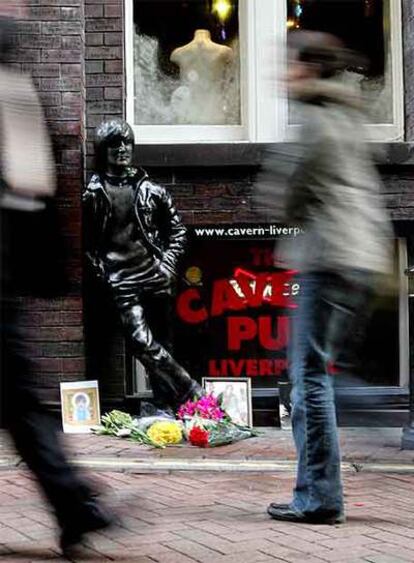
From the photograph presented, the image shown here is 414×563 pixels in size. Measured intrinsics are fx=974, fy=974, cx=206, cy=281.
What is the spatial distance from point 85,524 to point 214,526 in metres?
0.85

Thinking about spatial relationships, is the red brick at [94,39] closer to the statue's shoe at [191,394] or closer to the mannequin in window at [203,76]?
the mannequin in window at [203,76]

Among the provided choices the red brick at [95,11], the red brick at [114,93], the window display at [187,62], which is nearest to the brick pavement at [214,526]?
the red brick at [114,93]

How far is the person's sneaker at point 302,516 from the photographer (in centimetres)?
391

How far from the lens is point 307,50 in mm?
4016

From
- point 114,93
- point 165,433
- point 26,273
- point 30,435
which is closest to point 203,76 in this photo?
point 114,93

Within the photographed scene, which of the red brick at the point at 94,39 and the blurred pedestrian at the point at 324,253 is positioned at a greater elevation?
the red brick at the point at 94,39

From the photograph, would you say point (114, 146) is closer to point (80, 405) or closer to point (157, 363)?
point (157, 363)

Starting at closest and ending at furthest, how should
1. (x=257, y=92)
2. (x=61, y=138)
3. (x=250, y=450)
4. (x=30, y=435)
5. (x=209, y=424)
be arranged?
(x=30, y=435), (x=250, y=450), (x=209, y=424), (x=61, y=138), (x=257, y=92)

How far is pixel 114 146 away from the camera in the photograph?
6801 millimetres

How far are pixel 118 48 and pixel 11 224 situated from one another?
4.64 m

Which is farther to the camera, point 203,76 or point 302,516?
point 203,76

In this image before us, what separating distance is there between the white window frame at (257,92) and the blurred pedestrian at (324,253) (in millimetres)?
3751

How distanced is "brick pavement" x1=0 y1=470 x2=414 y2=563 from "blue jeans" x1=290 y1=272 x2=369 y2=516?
0.16 metres

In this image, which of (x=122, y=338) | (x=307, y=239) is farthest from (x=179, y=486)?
(x=122, y=338)
